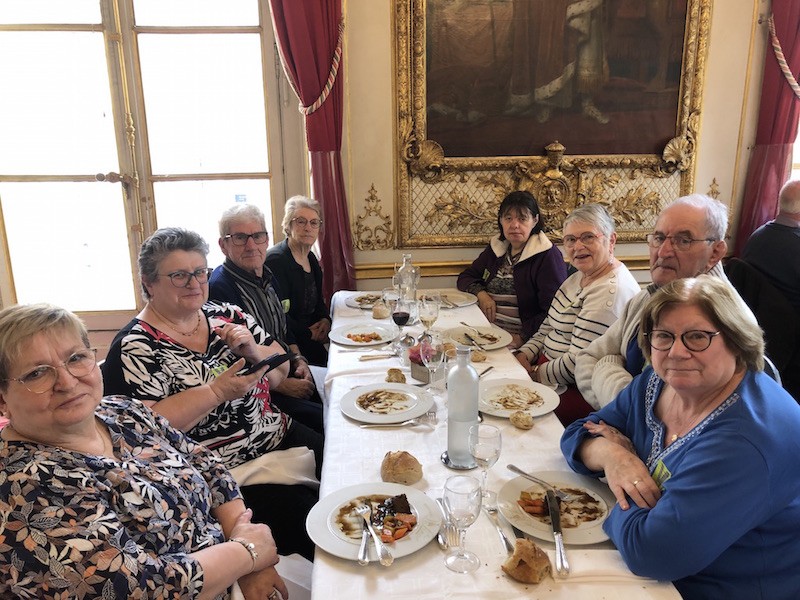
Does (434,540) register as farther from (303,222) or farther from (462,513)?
(303,222)

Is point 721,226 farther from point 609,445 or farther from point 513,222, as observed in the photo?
point 513,222

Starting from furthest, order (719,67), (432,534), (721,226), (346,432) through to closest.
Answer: (719,67) < (721,226) < (346,432) < (432,534)

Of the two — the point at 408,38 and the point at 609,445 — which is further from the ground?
the point at 408,38

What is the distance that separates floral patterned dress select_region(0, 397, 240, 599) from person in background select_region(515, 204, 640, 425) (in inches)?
54.2

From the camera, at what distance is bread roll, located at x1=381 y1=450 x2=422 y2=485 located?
1.28m

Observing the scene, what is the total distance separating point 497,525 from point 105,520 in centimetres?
72

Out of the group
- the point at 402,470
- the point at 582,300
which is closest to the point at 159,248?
the point at 402,470

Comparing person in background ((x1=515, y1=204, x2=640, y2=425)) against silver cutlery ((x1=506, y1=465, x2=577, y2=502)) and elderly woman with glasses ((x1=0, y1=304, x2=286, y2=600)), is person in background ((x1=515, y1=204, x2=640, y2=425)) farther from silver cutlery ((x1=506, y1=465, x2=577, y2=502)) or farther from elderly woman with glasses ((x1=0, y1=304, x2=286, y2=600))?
elderly woman with glasses ((x1=0, y1=304, x2=286, y2=600))

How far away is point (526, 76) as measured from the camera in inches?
134

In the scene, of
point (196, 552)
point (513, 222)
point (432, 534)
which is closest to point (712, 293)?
point (432, 534)

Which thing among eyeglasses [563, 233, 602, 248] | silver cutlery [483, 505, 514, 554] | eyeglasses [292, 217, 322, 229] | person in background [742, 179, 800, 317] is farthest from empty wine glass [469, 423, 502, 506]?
person in background [742, 179, 800, 317]

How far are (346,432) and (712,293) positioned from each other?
3.04 ft

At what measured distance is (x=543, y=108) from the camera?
345 centimetres

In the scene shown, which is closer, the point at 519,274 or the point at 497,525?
the point at 497,525
